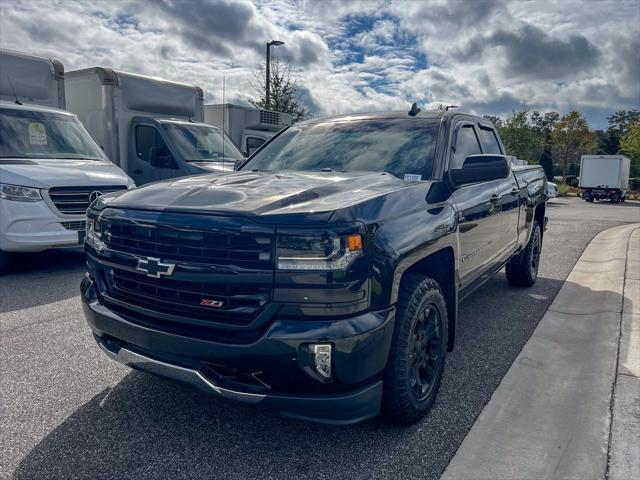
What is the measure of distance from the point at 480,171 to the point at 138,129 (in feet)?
26.0

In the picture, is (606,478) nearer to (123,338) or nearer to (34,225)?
(123,338)

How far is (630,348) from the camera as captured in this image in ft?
13.0

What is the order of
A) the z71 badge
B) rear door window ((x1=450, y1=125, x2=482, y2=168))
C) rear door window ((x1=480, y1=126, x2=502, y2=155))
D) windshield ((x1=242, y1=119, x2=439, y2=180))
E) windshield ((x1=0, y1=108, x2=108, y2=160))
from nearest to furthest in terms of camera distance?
the z71 badge
windshield ((x1=242, y1=119, x2=439, y2=180))
rear door window ((x1=450, y1=125, x2=482, y2=168))
rear door window ((x1=480, y1=126, x2=502, y2=155))
windshield ((x1=0, y1=108, x2=108, y2=160))

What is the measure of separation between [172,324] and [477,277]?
8.13ft

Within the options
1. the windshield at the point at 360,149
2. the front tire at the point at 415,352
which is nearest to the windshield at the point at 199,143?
the windshield at the point at 360,149

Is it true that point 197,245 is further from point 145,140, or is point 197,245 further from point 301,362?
point 145,140

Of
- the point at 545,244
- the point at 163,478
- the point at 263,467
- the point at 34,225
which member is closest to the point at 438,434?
the point at 263,467

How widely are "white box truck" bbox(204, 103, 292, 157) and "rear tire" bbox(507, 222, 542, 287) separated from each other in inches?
309

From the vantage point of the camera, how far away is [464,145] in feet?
13.2

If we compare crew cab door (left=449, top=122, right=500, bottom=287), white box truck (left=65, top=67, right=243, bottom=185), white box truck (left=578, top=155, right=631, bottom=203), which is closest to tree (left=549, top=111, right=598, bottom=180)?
white box truck (left=578, top=155, right=631, bottom=203)

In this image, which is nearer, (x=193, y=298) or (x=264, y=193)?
(x=193, y=298)

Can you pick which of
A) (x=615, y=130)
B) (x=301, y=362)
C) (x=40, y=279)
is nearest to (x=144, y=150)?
(x=40, y=279)

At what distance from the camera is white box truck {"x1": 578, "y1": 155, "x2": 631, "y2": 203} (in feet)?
97.3

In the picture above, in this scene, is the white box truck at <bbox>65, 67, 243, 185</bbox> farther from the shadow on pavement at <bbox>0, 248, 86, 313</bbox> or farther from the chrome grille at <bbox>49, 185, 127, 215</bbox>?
the chrome grille at <bbox>49, 185, 127, 215</bbox>
